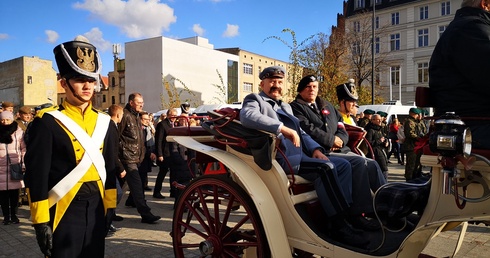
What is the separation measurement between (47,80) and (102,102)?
8656mm

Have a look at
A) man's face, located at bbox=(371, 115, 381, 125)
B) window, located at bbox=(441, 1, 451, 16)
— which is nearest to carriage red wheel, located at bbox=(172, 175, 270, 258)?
man's face, located at bbox=(371, 115, 381, 125)

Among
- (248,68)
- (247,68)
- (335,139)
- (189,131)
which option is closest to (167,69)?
(247,68)

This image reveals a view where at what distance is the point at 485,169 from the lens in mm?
1936

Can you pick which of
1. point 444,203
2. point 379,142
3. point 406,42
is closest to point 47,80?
point 406,42

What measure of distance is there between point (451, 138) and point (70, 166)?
2.22 meters

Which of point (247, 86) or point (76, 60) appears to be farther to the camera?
point (247, 86)

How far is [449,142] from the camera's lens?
1843 mm

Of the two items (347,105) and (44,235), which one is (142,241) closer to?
(44,235)

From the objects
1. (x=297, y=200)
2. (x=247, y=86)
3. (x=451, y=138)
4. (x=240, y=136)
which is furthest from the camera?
(x=247, y=86)

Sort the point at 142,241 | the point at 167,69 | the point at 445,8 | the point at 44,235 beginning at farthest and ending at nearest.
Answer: the point at 167,69
the point at 445,8
the point at 142,241
the point at 44,235

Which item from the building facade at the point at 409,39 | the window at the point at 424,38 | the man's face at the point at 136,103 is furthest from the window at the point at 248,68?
the man's face at the point at 136,103

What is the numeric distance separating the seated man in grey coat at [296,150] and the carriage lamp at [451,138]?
1.06 meters

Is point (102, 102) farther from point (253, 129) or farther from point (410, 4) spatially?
point (253, 129)

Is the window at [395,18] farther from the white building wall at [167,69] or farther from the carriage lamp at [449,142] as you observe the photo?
the carriage lamp at [449,142]
